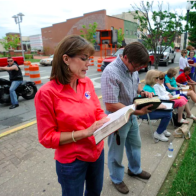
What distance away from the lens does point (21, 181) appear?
101 inches

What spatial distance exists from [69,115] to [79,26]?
4032 centimetres

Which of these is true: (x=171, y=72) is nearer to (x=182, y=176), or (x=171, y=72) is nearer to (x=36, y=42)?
(x=182, y=176)

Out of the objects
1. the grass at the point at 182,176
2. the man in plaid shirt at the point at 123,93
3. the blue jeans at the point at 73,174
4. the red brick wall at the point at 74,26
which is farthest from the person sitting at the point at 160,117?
the red brick wall at the point at 74,26

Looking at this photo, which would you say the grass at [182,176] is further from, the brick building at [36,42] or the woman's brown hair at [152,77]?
the brick building at [36,42]

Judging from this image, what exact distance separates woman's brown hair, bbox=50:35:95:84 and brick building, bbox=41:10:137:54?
115ft

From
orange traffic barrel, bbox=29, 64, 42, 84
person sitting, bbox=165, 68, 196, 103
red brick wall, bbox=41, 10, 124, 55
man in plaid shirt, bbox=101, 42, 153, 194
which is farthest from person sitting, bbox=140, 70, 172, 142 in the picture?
red brick wall, bbox=41, 10, 124, 55

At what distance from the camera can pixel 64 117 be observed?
1299mm

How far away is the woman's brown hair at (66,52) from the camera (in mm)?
1287

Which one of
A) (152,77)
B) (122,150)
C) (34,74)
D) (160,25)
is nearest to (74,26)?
(34,74)

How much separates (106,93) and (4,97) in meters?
5.35

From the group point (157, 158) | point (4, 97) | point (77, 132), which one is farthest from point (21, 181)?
point (4, 97)

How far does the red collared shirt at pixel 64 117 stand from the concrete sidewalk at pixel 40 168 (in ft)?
4.20

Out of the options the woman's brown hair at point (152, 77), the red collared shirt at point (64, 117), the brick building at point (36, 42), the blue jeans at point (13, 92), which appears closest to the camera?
the red collared shirt at point (64, 117)

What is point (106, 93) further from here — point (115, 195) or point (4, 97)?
point (4, 97)
